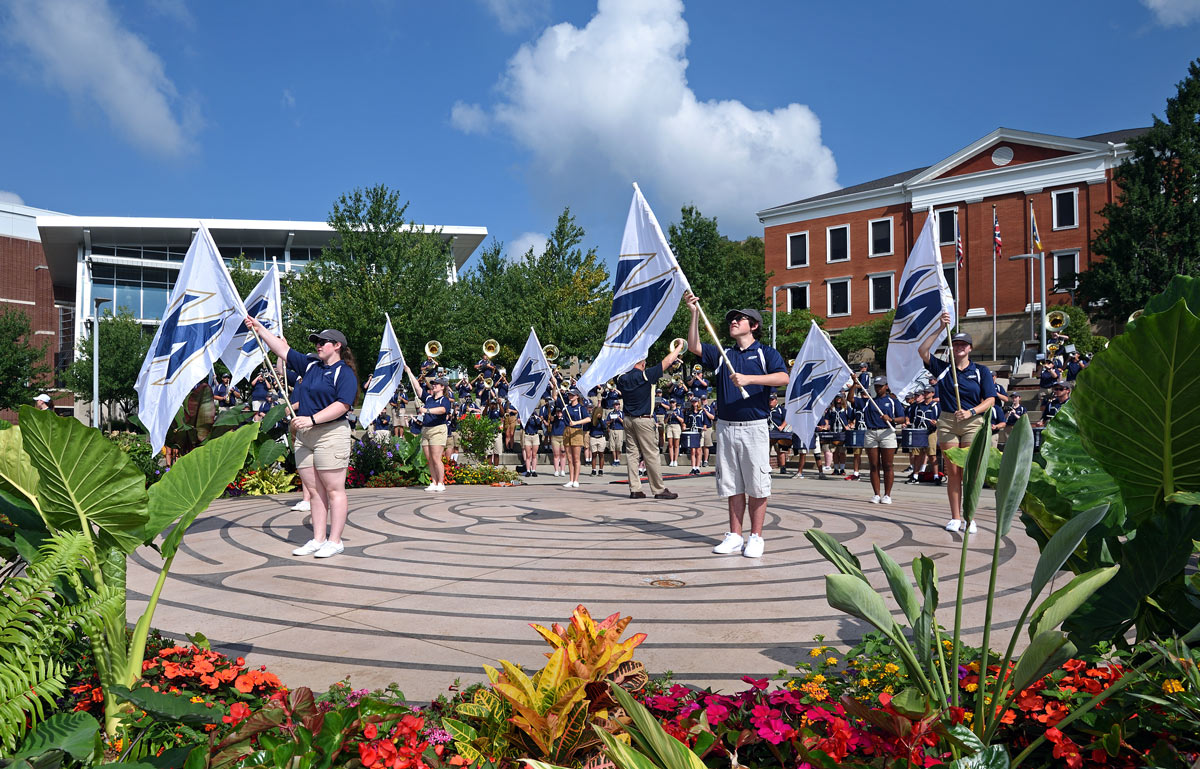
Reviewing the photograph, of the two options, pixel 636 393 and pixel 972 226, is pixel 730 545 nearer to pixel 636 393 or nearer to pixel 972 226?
pixel 636 393

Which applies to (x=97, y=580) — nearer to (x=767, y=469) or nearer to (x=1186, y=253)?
(x=767, y=469)

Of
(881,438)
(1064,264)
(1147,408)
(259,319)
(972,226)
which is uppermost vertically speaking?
(972,226)

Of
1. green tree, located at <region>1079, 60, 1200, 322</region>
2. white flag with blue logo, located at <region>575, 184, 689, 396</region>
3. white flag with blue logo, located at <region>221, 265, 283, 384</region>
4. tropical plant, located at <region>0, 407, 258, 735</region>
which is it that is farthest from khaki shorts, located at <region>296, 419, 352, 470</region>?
green tree, located at <region>1079, 60, 1200, 322</region>

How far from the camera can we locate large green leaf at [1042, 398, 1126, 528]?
2.40 m

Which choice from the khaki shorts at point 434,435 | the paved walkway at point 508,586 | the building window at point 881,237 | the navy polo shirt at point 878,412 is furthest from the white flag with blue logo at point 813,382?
the building window at point 881,237

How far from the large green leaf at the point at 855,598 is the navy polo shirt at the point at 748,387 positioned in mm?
4335

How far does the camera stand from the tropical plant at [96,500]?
Answer: 2588mm

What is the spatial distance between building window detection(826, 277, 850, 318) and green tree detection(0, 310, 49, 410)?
3992 centimetres

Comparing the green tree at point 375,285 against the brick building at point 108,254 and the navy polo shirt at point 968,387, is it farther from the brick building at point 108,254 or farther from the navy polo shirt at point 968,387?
the navy polo shirt at point 968,387

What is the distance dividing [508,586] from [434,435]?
620 centimetres

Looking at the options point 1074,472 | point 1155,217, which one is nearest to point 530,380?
point 1074,472

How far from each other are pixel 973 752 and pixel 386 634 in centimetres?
300

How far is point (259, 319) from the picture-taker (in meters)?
10.8

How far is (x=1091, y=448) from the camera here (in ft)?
6.86
